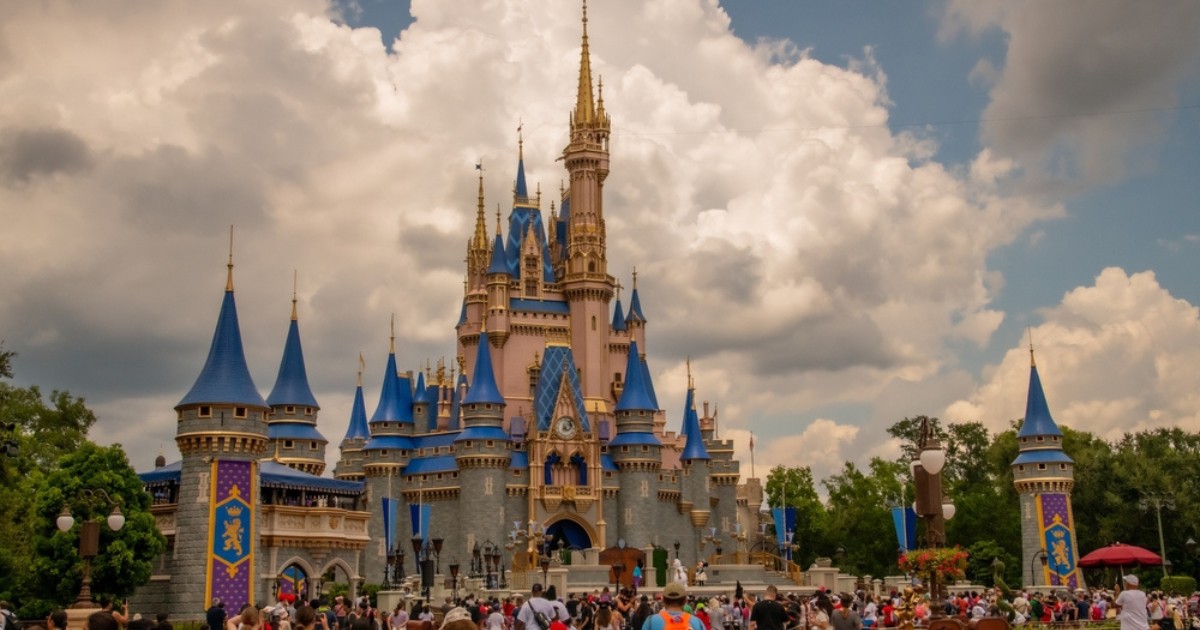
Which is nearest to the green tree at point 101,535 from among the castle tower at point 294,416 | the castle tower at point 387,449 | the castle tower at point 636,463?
the castle tower at point 294,416

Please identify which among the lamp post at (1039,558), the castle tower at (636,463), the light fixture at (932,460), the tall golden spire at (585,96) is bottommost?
the lamp post at (1039,558)

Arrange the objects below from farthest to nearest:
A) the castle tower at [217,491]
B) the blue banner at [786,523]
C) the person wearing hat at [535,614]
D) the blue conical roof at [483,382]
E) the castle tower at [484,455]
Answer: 1. the blue conical roof at [483,382]
2. the blue banner at [786,523]
3. the castle tower at [484,455]
4. the castle tower at [217,491]
5. the person wearing hat at [535,614]

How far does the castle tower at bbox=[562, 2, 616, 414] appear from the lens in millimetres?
79812

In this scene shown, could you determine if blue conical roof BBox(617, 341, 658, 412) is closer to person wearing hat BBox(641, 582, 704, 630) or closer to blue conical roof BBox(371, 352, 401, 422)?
blue conical roof BBox(371, 352, 401, 422)

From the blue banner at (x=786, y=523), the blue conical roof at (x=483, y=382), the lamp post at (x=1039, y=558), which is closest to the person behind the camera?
the lamp post at (x=1039, y=558)

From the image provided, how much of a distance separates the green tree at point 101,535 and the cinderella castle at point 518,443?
6381 mm

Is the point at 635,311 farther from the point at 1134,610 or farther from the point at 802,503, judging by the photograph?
the point at 1134,610

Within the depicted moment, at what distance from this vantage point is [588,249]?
267 feet

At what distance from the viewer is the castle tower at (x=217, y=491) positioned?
46.2 metres

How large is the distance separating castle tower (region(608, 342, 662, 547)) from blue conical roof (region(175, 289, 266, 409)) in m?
29.6

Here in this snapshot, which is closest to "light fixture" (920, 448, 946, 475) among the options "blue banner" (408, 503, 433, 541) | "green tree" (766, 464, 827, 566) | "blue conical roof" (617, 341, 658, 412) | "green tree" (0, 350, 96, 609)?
"green tree" (0, 350, 96, 609)

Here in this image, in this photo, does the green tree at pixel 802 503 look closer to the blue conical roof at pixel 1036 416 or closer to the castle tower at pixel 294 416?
the blue conical roof at pixel 1036 416

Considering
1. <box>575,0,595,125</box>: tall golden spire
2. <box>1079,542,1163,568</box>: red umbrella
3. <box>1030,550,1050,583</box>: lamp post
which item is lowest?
<box>1030,550,1050,583</box>: lamp post

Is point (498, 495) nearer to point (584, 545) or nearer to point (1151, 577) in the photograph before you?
point (584, 545)
